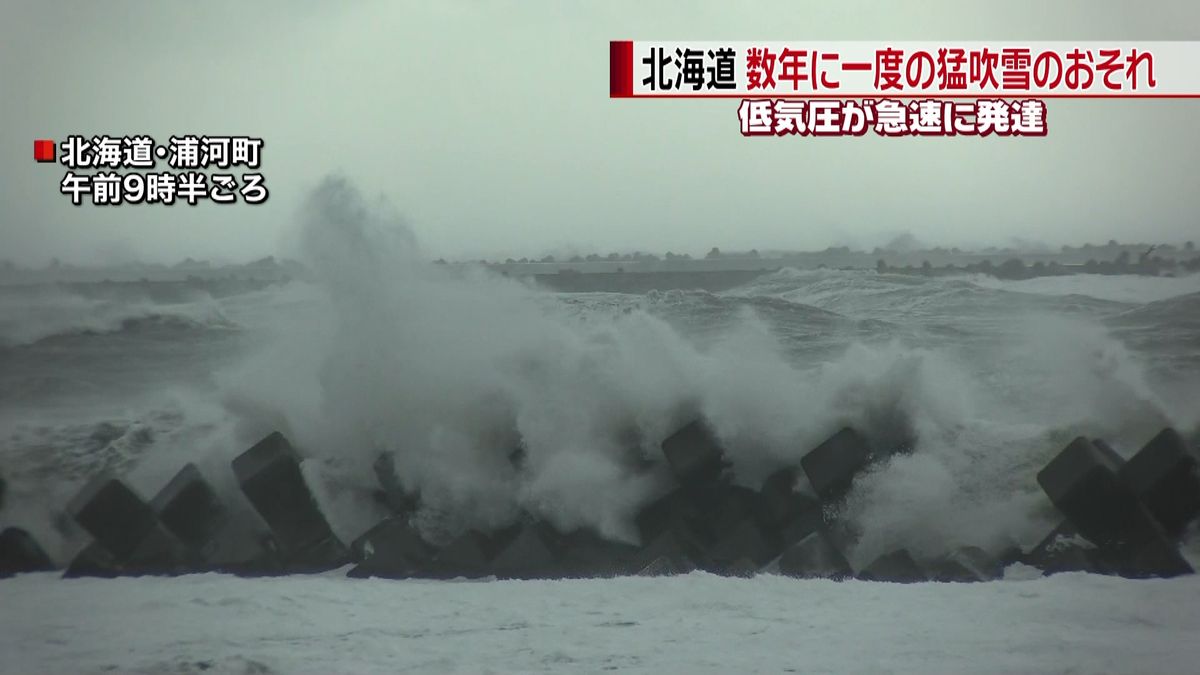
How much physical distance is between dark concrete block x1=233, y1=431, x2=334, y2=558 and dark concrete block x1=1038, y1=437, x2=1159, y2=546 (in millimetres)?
1998

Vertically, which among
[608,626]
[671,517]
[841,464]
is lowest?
[608,626]

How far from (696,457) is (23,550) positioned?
1885mm

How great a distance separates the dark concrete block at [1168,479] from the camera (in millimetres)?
3070

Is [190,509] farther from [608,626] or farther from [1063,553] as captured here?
[1063,553]

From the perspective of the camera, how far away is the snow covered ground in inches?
116

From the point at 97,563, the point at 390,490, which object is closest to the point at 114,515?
the point at 97,563

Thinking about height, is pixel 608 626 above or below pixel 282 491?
below

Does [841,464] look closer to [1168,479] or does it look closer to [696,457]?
[696,457]

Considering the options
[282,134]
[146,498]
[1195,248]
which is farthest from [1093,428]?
[146,498]

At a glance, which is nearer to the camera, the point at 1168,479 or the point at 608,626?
the point at 608,626

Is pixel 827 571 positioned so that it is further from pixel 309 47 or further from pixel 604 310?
pixel 309 47

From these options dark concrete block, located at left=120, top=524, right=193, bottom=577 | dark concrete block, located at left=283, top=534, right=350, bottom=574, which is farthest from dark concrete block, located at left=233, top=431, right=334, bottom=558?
dark concrete block, located at left=120, top=524, right=193, bottom=577

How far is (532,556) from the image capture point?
306cm

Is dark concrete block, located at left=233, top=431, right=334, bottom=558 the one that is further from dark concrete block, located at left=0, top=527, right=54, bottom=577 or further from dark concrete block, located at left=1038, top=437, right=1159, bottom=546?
dark concrete block, located at left=1038, top=437, right=1159, bottom=546
